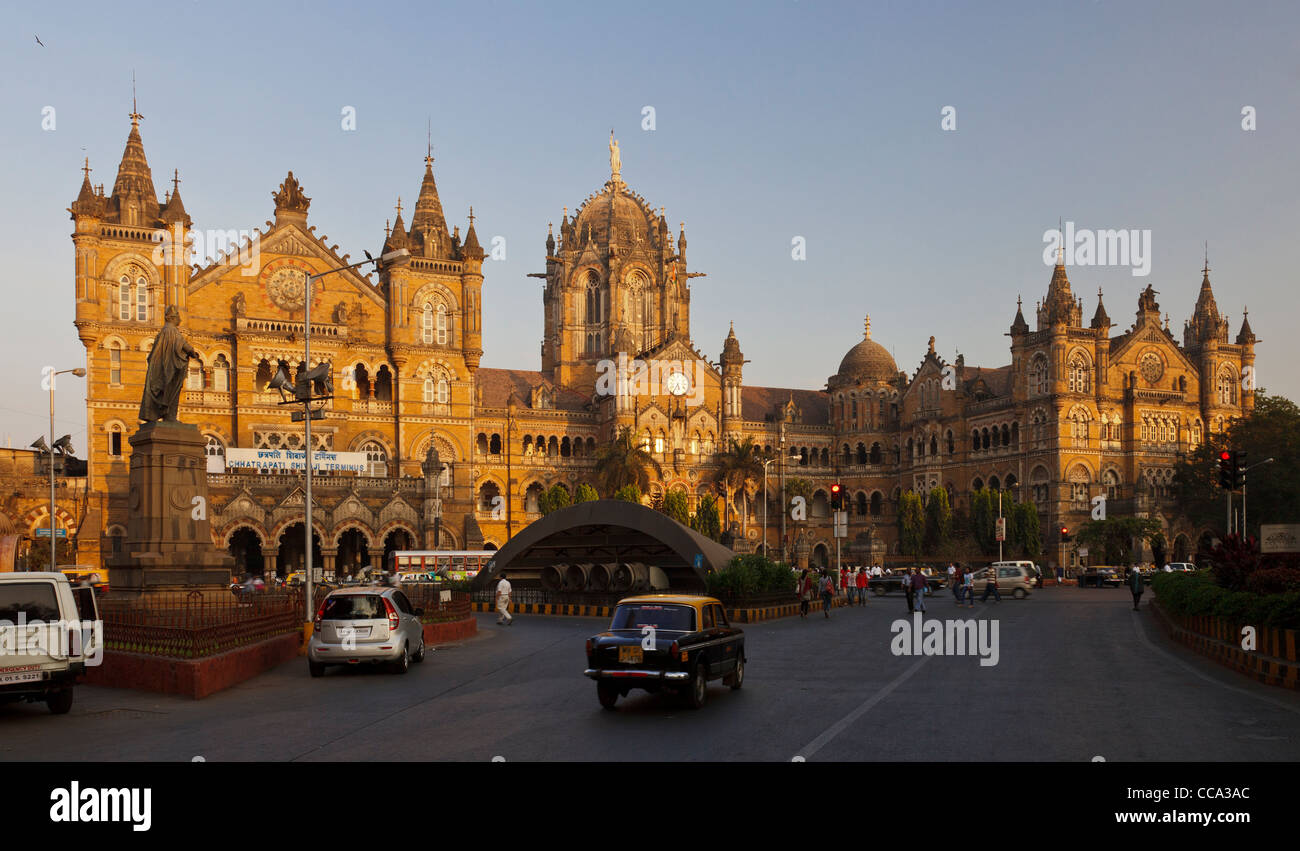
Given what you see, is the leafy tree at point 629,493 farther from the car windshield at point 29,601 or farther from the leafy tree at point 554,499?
the car windshield at point 29,601

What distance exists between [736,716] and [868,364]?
86496 mm

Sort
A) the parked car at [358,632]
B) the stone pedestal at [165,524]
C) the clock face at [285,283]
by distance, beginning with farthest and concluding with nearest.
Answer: the clock face at [285,283], the stone pedestal at [165,524], the parked car at [358,632]

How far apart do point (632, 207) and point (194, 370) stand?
44.7m

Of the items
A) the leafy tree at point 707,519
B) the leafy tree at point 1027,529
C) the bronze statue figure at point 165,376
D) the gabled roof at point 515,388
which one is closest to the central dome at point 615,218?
the gabled roof at point 515,388

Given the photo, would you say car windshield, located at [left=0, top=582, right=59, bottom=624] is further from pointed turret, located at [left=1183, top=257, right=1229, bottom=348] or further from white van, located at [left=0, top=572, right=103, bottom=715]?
pointed turret, located at [left=1183, top=257, right=1229, bottom=348]

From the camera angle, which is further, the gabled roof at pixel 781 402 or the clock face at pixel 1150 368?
the gabled roof at pixel 781 402

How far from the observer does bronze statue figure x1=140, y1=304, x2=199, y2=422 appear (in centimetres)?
2573

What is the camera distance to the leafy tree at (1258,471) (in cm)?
6919

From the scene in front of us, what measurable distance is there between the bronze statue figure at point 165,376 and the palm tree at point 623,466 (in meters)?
52.8

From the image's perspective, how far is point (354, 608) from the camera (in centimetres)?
2105

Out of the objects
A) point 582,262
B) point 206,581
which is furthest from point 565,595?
point 582,262

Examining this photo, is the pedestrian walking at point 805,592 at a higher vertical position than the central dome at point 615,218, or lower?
lower

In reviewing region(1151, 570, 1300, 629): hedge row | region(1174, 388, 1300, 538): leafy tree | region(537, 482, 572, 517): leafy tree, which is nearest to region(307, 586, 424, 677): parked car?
region(1151, 570, 1300, 629): hedge row

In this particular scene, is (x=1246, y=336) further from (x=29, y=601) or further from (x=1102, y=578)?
(x=29, y=601)
